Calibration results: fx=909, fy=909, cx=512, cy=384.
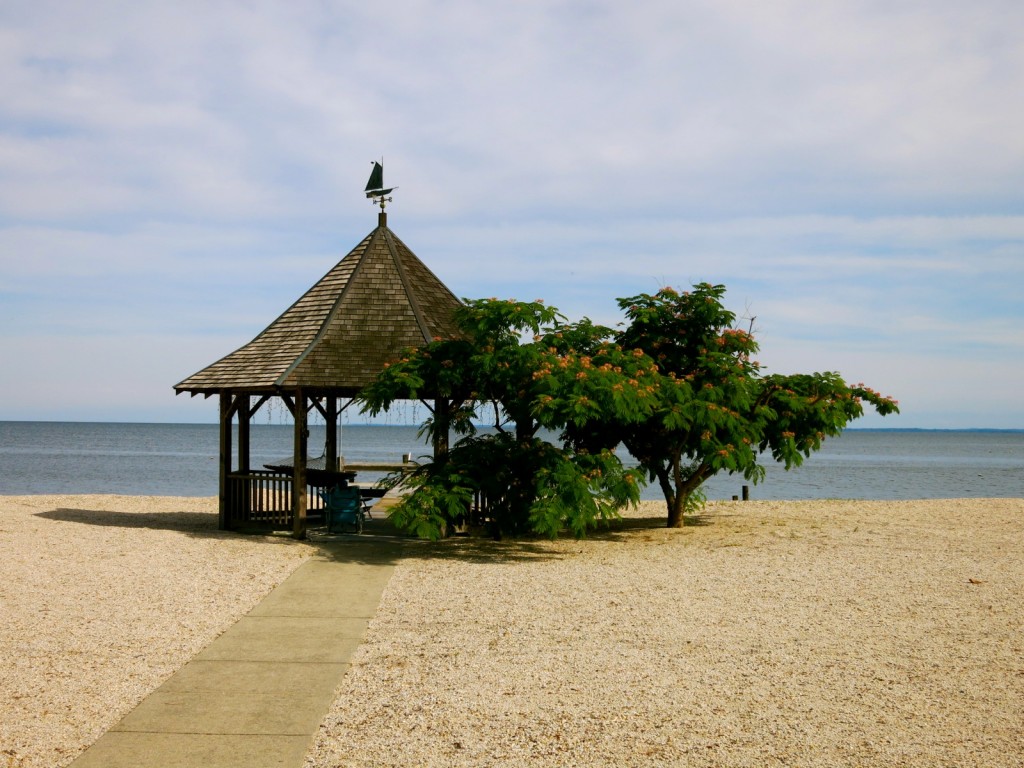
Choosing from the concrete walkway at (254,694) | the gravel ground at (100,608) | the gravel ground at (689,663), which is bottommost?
the gravel ground at (689,663)

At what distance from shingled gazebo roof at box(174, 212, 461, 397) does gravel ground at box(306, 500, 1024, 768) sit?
404 cm

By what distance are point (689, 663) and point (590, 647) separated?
38.2 inches

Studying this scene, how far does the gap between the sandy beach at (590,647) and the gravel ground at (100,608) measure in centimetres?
4

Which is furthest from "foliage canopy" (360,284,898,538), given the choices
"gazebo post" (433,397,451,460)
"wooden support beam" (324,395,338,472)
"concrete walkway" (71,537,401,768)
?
"wooden support beam" (324,395,338,472)

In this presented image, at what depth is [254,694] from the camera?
681cm

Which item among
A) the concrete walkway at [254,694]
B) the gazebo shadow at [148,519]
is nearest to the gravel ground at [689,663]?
the concrete walkway at [254,694]

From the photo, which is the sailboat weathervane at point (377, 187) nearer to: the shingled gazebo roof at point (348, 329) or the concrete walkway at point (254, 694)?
the shingled gazebo roof at point (348, 329)

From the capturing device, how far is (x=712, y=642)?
866 cm

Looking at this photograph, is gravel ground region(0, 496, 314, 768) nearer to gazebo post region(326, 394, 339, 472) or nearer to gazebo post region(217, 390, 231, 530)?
gazebo post region(217, 390, 231, 530)

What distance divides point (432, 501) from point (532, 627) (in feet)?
14.9

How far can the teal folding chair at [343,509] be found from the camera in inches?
668

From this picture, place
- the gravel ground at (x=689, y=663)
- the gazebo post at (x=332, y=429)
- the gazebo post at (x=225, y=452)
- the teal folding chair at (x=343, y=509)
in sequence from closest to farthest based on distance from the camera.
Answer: the gravel ground at (x=689, y=663) → the teal folding chair at (x=343, y=509) → the gazebo post at (x=225, y=452) → the gazebo post at (x=332, y=429)

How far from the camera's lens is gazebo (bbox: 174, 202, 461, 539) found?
1636cm

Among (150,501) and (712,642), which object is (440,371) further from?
(150,501)
